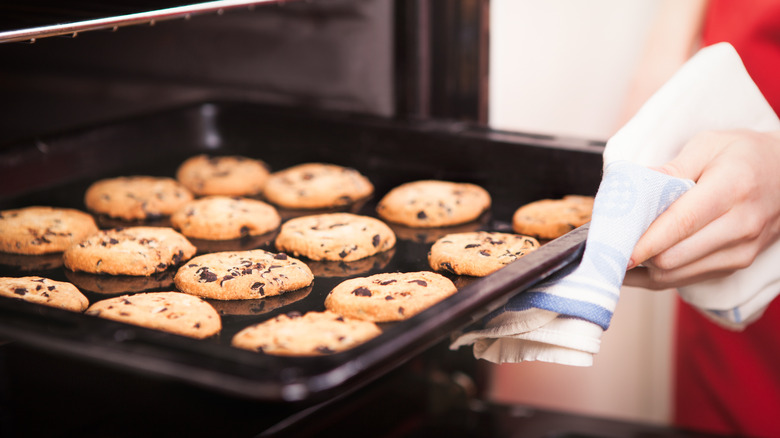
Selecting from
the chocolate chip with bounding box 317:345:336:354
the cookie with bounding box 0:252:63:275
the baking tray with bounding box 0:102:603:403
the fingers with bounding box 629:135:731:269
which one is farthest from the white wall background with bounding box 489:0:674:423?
the chocolate chip with bounding box 317:345:336:354

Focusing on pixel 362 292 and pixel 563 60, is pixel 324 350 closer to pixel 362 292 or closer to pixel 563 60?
pixel 362 292

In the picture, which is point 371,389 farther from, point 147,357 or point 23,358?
point 147,357

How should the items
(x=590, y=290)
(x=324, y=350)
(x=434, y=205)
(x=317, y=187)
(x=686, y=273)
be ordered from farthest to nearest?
(x=317, y=187) < (x=434, y=205) < (x=686, y=273) < (x=590, y=290) < (x=324, y=350)

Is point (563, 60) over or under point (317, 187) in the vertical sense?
over

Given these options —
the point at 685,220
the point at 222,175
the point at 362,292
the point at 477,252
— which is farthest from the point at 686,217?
the point at 222,175

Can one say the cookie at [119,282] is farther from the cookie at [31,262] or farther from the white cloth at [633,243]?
the white cloth at [633,243]

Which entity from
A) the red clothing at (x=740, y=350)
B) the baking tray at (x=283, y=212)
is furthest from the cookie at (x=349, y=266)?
the red clothing at (x=740, y=350)

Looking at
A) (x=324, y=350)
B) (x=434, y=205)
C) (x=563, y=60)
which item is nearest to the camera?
(x=324, y=350)

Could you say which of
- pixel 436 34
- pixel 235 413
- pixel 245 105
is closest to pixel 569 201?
pixel 436 34
